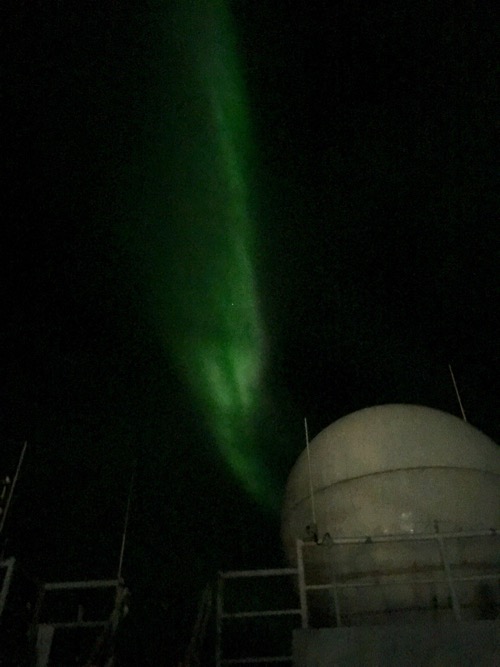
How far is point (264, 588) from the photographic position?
2542 centimetres

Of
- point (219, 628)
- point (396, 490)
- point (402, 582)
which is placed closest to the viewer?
point (402, 582)

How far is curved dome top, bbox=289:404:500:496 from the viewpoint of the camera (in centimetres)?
864

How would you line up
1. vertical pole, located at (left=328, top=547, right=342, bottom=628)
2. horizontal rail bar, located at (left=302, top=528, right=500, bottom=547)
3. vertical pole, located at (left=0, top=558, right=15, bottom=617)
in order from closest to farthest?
vertical pole, located at (left=328, top=547, right=342, bottom=628) → horizontal rail bar, located at (left=302, top=528, right=500, bottom=547) → vertical pole, located at (left=0, top=558, right=15, bottom=617)

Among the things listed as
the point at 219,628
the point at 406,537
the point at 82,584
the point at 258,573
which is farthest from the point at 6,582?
the point at 406,537

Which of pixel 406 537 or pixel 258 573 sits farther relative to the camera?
pixel 258 573

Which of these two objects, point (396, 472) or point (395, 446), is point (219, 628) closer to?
point (396, 472)

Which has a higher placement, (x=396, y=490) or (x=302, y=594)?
(x=396, y=490)

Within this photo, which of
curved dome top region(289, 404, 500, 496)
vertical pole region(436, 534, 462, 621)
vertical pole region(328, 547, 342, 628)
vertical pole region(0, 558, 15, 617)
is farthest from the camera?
curved dome top region(289, 404, 500, 496)

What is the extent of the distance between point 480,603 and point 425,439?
9.06 feet

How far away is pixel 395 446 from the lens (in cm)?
891

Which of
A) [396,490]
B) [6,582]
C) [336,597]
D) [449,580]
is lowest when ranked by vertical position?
[336,597]

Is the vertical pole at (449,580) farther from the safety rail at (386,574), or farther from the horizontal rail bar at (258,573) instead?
the horizontal rail bar at (258,573)

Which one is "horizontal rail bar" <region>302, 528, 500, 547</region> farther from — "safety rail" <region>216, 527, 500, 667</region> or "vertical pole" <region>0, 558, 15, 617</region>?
"vertical pole" <region>0, 558, 15, 617</region>

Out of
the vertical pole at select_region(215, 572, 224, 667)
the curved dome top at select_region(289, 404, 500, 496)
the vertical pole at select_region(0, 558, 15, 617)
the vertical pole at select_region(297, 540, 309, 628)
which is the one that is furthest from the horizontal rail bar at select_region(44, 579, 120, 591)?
the curved dome top at select_region(289, 404, 500, 496)
